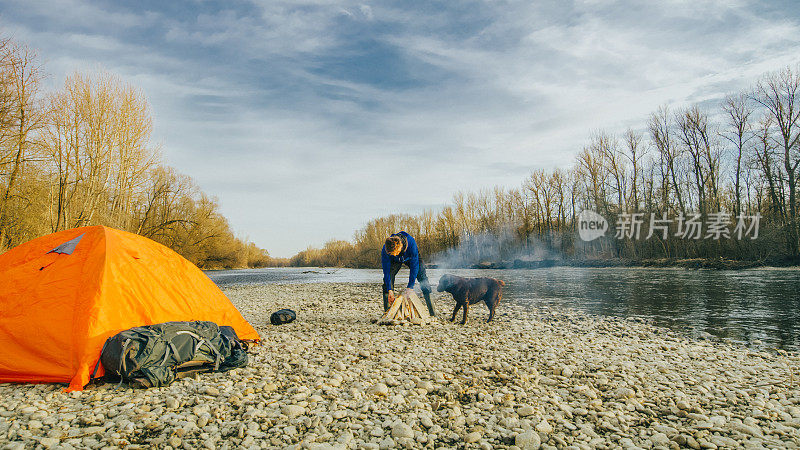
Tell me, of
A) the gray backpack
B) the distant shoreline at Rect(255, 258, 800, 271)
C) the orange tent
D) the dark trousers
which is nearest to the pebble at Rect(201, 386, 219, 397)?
the gray backpack

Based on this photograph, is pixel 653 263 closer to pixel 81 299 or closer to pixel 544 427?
pixel 544 427

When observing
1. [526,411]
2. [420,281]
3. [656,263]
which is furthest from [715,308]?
[656,263]

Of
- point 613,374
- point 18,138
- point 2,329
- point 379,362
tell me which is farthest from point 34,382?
point 18,138

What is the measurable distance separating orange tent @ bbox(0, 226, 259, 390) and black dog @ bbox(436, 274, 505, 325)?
4231mm

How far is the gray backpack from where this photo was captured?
4.70m

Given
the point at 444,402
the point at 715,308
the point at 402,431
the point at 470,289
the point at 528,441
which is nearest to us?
the point at 528,441

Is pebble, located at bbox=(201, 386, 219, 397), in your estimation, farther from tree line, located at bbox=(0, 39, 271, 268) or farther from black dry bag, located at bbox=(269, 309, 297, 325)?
tree line, located at bbox=(0, 39, 271, 268)

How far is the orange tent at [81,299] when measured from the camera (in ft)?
16.1

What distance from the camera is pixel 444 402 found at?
4.39 m

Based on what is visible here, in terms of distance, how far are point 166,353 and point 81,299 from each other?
1.52 meters

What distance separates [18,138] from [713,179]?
4955cm

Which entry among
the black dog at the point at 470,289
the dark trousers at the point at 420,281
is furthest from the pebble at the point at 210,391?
the black dog at the point at 470,289

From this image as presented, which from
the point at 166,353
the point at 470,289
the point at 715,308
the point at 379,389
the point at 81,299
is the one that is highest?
the point at 81,299

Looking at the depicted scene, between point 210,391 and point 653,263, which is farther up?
point 210,391
